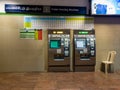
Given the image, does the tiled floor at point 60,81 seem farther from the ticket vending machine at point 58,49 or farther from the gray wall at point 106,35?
the gray wall at point 106,35

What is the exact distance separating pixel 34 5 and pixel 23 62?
6.90ft

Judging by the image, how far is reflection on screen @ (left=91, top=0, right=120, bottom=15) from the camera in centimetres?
874

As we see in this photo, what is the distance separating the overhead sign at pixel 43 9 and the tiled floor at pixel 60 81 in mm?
2206

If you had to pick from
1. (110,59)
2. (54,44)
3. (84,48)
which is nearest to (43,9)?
(54,44)

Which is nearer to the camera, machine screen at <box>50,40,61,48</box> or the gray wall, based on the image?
machine screen at <box>50,40,61,48</box>

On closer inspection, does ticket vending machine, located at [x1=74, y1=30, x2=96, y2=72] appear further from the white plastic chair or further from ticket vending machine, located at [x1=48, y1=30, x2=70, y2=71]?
the white plastic chair

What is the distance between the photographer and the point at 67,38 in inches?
347

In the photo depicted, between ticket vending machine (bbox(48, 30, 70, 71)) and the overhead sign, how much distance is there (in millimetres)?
734

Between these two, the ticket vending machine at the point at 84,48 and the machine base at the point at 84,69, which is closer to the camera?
the ticket vending machine at the point at 84,48

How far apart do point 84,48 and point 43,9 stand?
205 cm

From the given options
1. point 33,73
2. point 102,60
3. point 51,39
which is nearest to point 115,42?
point 102,60

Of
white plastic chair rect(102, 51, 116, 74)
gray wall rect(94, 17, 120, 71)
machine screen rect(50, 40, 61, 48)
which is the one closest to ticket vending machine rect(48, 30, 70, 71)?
machine screen rect(50, 40, 61, 48)

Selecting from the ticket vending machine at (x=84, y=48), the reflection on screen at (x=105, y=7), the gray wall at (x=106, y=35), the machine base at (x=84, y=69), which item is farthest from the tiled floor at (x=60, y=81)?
the reflection on screen at (x=105, y=7)

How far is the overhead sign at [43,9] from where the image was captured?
8.72m
